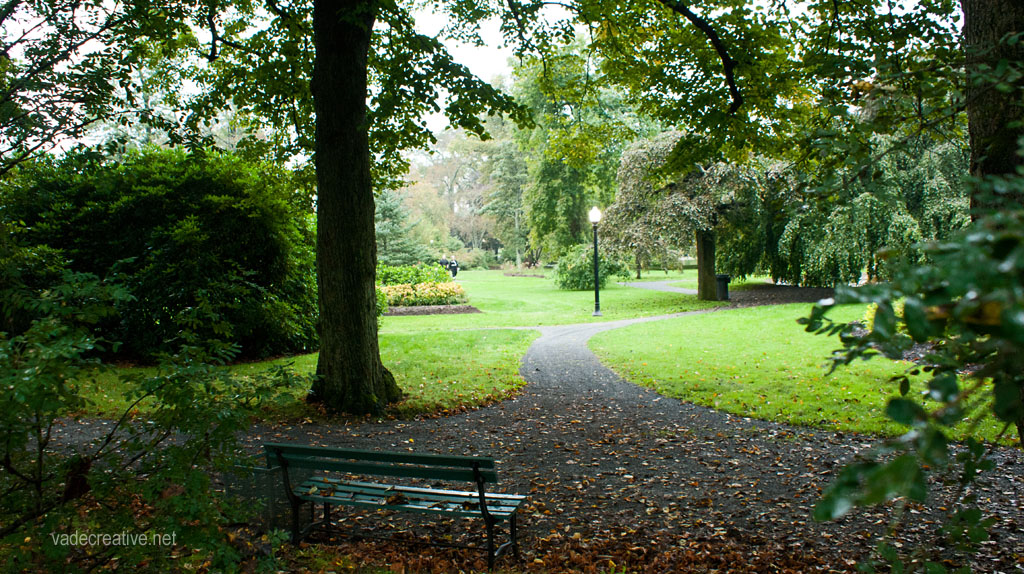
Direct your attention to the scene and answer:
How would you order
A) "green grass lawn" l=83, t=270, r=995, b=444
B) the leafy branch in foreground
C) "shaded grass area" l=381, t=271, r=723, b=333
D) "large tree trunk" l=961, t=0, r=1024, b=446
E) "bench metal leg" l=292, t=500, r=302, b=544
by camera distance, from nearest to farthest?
the leafy branch in foreground, "large tree trunk" l=961, t=0, r=1024, b=446, "bench metal leg" l=292, t=500, r=302, b=544, "green grass lawn" l=83, t=270, r=995, b=444, "shaded grass area" l=381, t=271, r=723, b=333

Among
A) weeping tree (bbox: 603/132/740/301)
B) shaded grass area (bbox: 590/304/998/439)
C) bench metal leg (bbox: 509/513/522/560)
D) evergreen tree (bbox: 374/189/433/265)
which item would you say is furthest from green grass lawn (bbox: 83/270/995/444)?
evergreen tree (bbox: 374/189/433/265)

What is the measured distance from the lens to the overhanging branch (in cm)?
793

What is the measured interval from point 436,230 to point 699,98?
3977 centimetres

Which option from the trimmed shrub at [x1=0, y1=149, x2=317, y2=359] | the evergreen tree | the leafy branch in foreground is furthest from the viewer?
the evergreen tree

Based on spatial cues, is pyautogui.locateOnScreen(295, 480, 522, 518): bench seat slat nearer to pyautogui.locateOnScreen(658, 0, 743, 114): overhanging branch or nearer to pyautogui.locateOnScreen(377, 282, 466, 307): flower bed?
pyautogui.locateOnScreen(658, 0, 743, 114): overhanging branch

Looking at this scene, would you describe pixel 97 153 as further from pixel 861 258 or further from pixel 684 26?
pixel 861 258

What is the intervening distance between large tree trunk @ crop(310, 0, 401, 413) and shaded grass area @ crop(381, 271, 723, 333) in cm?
757

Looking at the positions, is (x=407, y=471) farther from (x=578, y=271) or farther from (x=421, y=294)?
(x=578, y=271)

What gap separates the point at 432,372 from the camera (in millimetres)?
9633

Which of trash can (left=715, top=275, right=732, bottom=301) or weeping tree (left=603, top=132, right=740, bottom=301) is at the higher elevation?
weeping tree (left=603, top=132, right=740, bottom=301)

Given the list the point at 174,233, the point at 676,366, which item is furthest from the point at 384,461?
the point at 174,233

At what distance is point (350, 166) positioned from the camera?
7039mm

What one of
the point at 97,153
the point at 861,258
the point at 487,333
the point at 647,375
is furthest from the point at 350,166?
the point at 861,258

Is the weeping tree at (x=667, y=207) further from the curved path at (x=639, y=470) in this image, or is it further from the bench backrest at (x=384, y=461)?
the bench backrest at (x=384, y=461)
